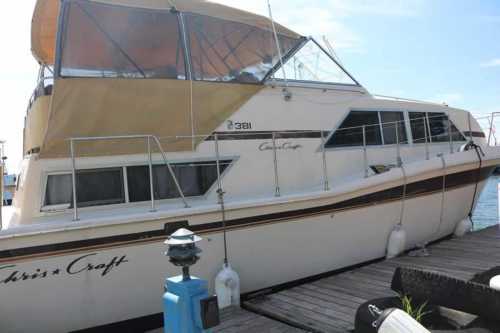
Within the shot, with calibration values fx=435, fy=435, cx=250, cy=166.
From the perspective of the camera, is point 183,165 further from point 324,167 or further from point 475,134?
point 475,134

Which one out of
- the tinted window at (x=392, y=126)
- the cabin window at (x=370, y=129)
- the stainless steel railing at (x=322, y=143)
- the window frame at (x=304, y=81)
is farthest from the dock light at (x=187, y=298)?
the tinted window at (x=392, y=126)

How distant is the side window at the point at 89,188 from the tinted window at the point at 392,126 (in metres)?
3.83

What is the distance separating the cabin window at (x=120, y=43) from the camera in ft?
14.9

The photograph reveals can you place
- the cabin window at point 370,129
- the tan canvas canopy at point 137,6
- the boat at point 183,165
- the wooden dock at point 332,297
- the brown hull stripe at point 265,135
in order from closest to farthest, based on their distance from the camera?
1. the boat at point 183,165
2. the wooden dock at point 332,297
3. the tan canvas canopy at point 137,6
4. the brown hull stripe at point 265,135
5. the cabin window at point 370,129

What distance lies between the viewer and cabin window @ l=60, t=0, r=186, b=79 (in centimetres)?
454

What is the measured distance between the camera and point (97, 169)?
4.51 metres

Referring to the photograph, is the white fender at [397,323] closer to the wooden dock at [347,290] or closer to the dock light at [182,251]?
the wooden dock at [347,290]

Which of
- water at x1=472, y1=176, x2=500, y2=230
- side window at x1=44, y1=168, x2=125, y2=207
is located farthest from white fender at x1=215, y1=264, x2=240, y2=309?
water at x1=472, y1=176, x2=500, y2=230

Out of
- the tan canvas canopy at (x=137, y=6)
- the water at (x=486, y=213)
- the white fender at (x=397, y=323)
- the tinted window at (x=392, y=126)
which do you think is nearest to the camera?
the white fender at (x=397, y=323)

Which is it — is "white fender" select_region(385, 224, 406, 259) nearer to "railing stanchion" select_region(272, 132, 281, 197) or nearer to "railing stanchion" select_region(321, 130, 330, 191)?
"railing stanchion" select_region(321, 130, 330, 191)

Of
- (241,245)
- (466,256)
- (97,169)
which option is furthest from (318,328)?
(466,256)

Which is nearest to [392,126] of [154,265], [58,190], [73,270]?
[154,265]

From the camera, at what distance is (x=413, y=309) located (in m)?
4.09

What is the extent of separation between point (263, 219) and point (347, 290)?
1408 millimetres
